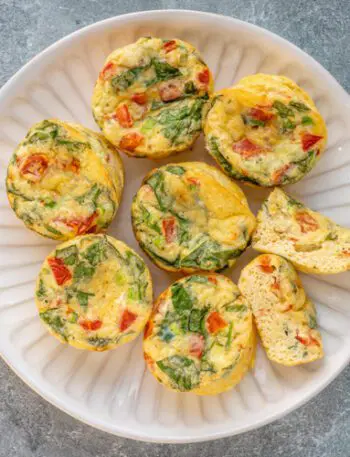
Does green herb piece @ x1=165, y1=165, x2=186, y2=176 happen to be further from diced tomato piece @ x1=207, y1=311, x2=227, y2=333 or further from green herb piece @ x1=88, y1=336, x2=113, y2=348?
green herb piece @ x1=88, y1=336, x2=113, y2=348

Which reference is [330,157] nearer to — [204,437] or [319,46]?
[319,46]

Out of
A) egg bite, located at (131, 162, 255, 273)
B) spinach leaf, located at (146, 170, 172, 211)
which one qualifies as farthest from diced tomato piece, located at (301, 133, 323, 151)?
spinach leaf, located at (146, 170, 172, 211)

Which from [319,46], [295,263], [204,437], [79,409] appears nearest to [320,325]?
[295,263]

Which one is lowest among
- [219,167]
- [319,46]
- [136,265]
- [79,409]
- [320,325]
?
[79,409]

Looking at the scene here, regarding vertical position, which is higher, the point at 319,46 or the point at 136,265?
the point at 319,46

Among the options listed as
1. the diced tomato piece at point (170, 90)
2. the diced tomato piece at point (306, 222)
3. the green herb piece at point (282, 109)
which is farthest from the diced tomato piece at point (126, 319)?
the green herb piece at point (282, 109)

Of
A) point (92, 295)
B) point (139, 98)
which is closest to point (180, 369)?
point (92, 295)

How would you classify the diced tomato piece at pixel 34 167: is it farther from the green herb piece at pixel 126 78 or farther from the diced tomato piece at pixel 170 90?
the diced tomato piece at pixel 170 90
